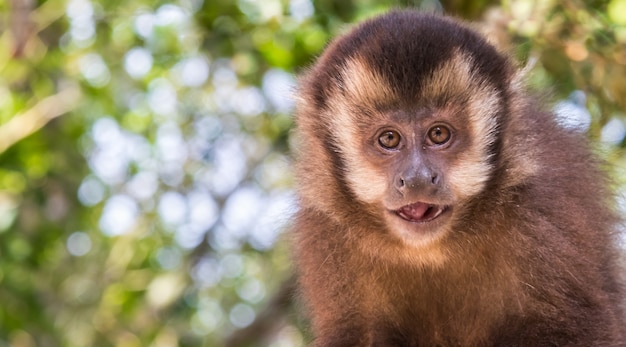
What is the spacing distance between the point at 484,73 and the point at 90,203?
6499mm

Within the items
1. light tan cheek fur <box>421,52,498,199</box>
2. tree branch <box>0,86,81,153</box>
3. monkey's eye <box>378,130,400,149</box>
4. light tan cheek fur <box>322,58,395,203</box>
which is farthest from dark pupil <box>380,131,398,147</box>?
tree branch <box>0,86,81,153</box>

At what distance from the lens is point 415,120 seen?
3818mm

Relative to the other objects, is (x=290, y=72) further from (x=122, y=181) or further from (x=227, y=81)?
(x=122, y=181)

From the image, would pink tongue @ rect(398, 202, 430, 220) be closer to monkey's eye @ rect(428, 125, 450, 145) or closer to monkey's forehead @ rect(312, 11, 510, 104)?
monkey's eye @ rect(428, 125, 450, 145)

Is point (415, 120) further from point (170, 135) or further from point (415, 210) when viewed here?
point (170, 135)

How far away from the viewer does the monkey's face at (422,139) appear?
12.1 ft

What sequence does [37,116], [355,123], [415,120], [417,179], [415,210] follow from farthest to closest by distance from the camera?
[37,116] < [355,123] < [415,120] < [415,210] < [417,179]

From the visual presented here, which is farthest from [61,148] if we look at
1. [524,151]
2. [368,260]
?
[524,151]

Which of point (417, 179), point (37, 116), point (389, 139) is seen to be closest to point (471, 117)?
point (389, 139)

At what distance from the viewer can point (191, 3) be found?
217 inches

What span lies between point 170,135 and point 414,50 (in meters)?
6.44

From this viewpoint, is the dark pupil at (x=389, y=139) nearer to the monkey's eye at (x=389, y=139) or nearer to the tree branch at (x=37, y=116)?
the monkey's eye at (x=389, y=139)

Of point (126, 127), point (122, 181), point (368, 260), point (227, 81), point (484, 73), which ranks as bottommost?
point (122, 181)

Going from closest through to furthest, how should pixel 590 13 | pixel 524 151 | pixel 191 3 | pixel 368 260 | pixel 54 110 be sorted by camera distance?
pixel 524 151 → pixel 368 260 → pixel 590 13 → pixel 191 3 → pixel 54 110
